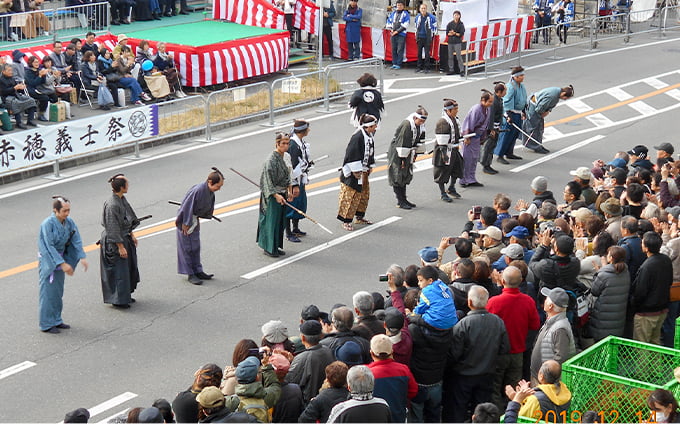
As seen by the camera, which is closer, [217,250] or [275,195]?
[275,195]

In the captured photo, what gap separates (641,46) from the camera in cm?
3177

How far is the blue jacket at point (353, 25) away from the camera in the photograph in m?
29.5

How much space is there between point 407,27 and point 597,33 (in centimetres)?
744

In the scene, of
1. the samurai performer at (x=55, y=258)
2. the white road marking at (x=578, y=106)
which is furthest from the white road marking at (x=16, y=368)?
the white road marking at (x=578, y=106)

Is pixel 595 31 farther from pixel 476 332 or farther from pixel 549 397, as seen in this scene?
pixel 549 397

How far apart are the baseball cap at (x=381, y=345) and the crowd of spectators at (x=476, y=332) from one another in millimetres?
11

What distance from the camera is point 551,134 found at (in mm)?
21938

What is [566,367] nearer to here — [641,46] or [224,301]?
[224,301]

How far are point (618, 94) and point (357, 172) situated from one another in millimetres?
12254

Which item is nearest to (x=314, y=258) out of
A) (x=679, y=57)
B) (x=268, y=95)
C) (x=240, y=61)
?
(x=268, y=95)

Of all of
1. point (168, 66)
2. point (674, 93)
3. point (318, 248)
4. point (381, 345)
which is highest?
point (381, 345)

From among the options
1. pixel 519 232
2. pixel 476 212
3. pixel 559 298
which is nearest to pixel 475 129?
pixel 476 212

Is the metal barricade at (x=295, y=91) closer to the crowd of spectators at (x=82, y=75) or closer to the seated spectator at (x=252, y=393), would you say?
the crowd of spectators at (x=82, y=75)

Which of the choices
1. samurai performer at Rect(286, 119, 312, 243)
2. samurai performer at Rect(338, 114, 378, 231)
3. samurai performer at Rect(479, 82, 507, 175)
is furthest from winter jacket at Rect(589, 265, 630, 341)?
samurai performer at Rect(479, 82, 507, 175)
